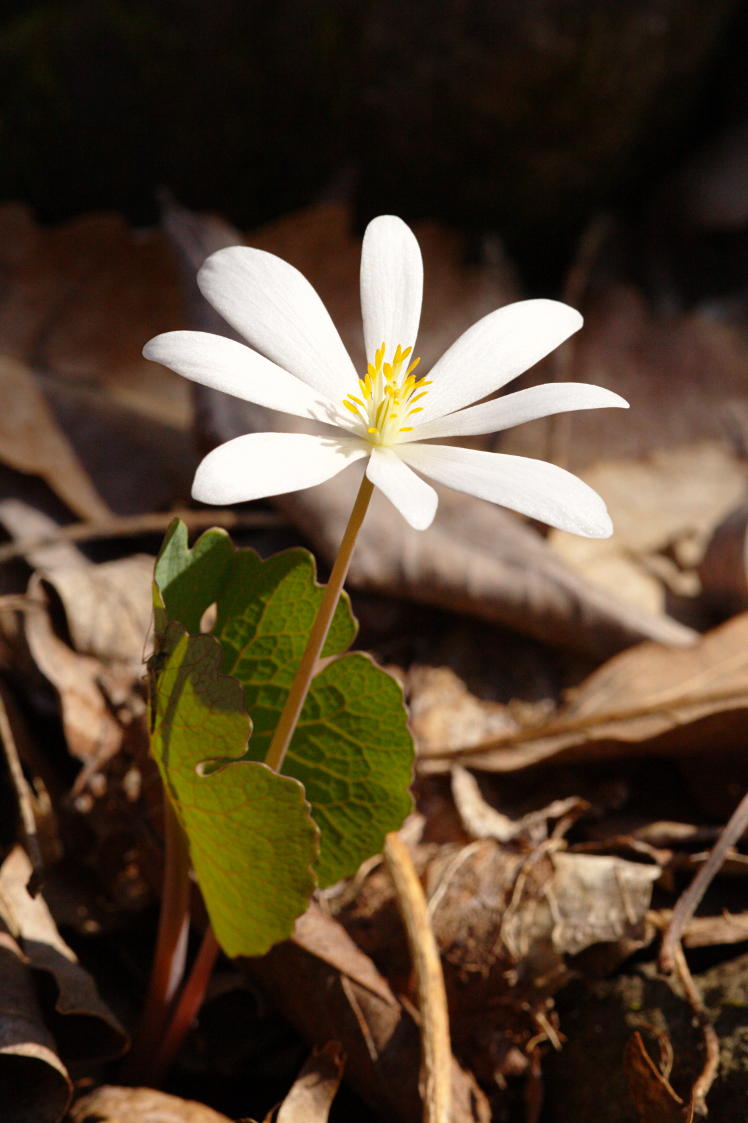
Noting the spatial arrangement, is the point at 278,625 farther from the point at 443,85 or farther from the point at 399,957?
the point at 443,85

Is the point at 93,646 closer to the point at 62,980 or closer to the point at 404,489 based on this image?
the point at 62,980

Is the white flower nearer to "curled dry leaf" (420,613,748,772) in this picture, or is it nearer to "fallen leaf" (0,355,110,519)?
"curled dry leaf" (420,613,748,772)

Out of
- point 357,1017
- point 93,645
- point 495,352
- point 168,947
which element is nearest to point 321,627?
point 495,352

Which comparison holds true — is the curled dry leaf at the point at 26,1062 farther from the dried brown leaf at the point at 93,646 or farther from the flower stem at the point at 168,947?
the dried brown leaf at the point at 93,646

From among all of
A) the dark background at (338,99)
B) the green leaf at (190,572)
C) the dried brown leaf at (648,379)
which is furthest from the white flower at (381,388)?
the dark background at (338,99)

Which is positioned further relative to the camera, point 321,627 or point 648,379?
point 648,379

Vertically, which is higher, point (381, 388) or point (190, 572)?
point (381, 388)
